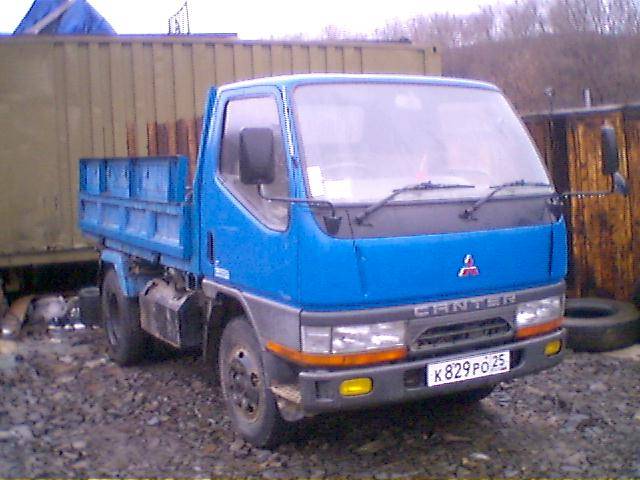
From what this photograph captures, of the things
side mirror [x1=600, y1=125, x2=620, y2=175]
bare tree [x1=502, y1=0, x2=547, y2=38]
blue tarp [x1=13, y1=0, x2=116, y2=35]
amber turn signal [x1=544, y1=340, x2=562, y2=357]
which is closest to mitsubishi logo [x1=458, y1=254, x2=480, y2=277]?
amber turn signal [x1=544, y1=340, x2=562, y2=357]

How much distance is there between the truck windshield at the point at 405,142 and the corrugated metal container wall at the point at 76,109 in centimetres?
442

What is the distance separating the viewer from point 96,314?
7.82 metres

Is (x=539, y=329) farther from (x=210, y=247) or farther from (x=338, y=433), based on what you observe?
(x=210, y=247)

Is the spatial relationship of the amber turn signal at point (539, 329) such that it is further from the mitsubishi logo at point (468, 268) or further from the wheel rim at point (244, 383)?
the wheel rim at point (244, 383)

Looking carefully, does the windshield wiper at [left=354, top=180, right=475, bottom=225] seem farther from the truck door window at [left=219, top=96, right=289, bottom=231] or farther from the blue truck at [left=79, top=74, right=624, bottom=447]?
the truck door window at [left=219, top=96, right=289, bottom=231]

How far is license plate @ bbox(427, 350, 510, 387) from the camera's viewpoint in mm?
3914

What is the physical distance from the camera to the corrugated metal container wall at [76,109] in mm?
9008

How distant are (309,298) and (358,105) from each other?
1154 mm

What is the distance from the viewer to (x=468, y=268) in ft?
13.0

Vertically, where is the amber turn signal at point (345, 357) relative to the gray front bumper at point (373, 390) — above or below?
above

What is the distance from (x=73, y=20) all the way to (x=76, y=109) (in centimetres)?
258

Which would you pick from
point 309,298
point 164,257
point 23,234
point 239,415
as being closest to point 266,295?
point 309,298

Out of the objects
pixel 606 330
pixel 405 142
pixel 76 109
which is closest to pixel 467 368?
pixel 405 142

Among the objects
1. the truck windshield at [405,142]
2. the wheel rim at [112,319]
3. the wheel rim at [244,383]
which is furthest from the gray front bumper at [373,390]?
the wheel rim at [112,319]
